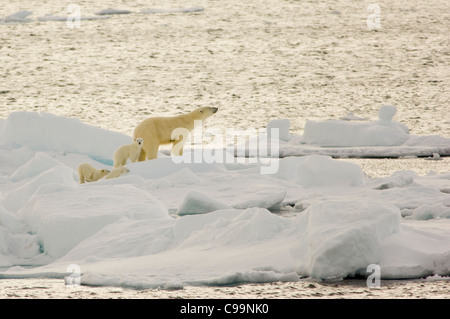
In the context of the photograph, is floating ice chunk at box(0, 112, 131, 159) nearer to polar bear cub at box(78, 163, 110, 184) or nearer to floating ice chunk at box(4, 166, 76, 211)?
polar bear cub at box(78, 163, 110, 184)

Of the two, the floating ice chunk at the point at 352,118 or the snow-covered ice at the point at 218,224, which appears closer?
the snow-covered ice at the point at 218,224

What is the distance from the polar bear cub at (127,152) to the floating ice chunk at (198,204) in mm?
1606

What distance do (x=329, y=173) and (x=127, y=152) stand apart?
2070mm

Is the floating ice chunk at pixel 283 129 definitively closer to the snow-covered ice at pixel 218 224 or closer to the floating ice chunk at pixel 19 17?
the snow-covered ice at pixel 218 224

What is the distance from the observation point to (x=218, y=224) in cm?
515

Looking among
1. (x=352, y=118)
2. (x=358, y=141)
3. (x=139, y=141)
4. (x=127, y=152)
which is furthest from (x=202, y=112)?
(x=352, y=118)

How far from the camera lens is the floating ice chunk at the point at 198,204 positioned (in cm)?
602

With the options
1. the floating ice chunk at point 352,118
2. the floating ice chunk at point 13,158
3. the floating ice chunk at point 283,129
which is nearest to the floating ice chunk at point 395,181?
the floating ice chunk at point 283,129

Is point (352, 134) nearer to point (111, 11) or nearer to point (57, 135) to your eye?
point (57, 135)

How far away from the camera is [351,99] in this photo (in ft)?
47.9

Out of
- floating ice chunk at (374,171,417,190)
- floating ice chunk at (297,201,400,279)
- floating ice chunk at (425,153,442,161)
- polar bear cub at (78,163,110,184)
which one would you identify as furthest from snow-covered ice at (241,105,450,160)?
floating ice chunk at (297,201,400,279)

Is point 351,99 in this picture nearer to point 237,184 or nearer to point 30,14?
point 237,184

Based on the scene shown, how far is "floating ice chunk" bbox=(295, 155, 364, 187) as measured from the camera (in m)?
7.46
